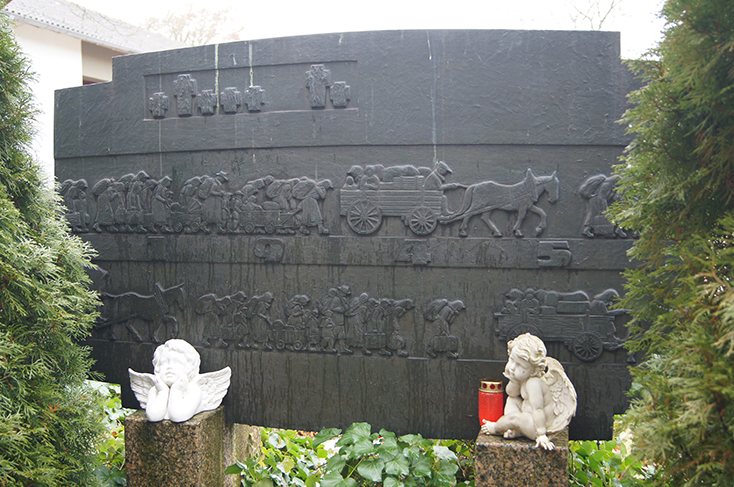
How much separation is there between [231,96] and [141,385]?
8.42ft

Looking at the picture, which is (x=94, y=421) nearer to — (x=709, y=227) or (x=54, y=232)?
(x=54, y=232)

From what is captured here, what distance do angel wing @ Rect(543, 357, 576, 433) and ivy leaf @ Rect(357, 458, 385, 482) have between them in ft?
3.98

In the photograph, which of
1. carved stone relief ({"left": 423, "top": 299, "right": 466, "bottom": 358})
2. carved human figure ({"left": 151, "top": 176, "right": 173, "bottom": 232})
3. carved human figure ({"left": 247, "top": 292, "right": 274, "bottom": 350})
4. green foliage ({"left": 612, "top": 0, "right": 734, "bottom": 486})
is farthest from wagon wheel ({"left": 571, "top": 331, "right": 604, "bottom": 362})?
carved human figure ({"left": 151, "top": 176, "right": 173, "bottom": 232})

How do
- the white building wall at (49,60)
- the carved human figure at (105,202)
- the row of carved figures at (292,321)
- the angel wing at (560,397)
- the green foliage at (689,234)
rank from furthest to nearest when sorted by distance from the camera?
1. the white building wall at (49,60)
2. the carved human figure at (105,202)
3. the row of carved figures at (292,321)
4. the angel wing at (560,397)
5. the green foliage at (689,234)

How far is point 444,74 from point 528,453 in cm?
288

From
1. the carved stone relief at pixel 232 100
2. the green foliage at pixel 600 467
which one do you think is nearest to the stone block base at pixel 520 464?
the green foliage at pixel 600 467

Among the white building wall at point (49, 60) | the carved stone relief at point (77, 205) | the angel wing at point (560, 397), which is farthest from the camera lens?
the white building wall at point (49, 60)

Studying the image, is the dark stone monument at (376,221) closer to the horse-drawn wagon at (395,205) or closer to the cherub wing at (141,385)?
the horse-drawn wagon at (395,205)

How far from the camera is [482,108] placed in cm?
411

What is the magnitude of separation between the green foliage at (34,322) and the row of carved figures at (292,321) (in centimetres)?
76

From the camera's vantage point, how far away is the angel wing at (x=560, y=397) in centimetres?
356

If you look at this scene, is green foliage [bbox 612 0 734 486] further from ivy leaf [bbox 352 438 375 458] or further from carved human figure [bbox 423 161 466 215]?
ivy leaf [bbox 352 438 375 458]

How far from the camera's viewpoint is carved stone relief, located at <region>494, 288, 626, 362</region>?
3934 mm

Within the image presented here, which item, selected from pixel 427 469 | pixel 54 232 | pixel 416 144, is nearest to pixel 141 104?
pixel 54 232
